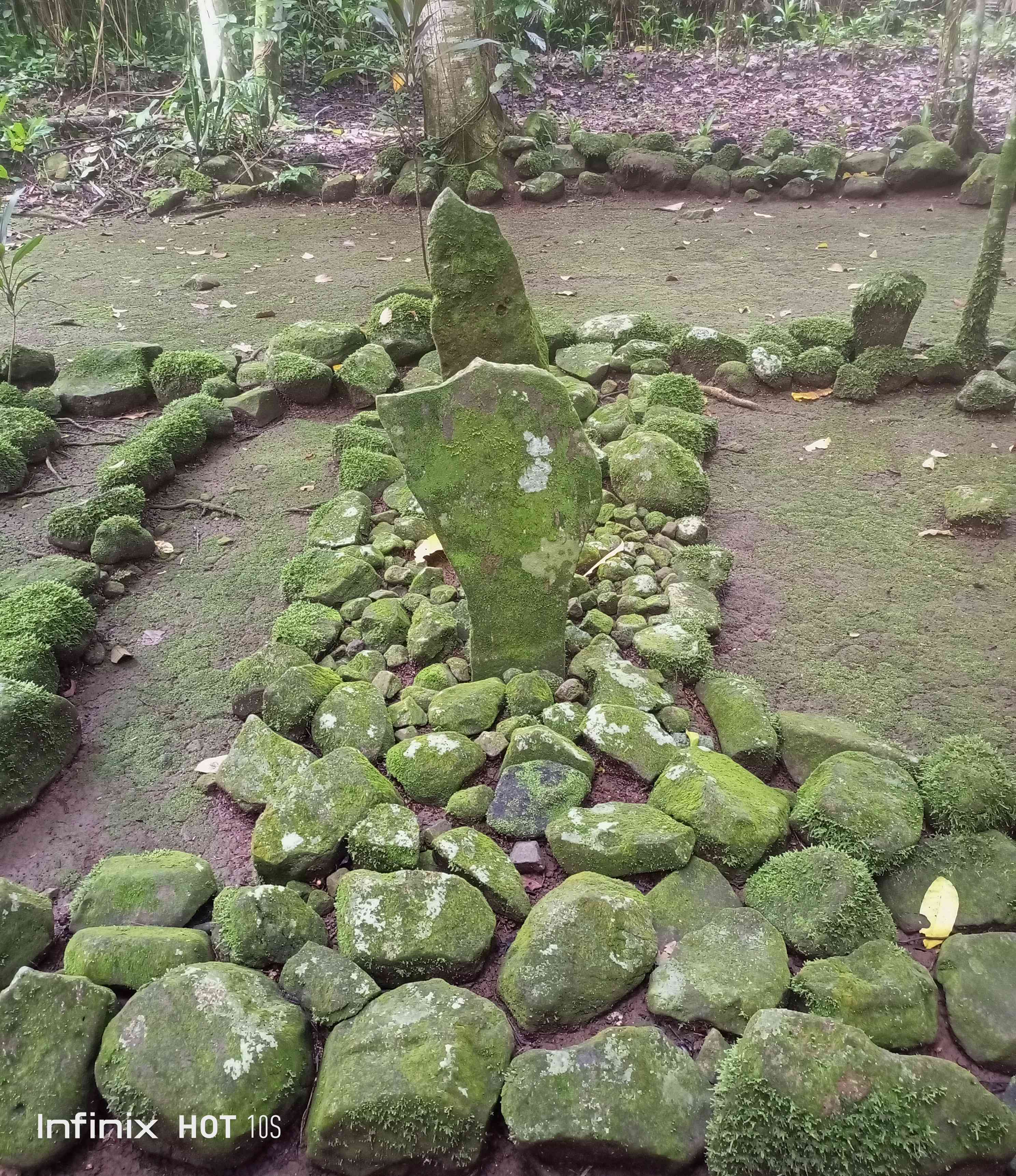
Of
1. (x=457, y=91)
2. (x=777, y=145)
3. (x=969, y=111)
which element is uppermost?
(x=457, y=91)

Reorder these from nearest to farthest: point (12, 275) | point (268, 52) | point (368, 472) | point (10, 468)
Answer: point (368, 472)
point (10, 468)
point (12, 275)
point (268, 52)

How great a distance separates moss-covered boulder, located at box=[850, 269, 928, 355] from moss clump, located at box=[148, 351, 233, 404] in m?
3.39

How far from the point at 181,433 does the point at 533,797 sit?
2.81 metres

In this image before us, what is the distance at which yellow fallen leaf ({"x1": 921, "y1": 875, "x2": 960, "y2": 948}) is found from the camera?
6.12ft

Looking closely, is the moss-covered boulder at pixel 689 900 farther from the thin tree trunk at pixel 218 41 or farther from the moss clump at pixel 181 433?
the thin tree trunk at pixel 218 41

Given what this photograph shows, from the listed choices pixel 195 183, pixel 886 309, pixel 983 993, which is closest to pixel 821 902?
pixel 983 993

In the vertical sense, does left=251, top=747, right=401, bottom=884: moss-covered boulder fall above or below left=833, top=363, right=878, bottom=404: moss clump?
below

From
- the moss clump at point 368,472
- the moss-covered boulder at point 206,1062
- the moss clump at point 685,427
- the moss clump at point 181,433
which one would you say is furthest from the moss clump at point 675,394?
the moss-covered boulder at point 206,1062

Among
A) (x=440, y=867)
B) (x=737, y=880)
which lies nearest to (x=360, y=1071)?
(x=440, y=867)

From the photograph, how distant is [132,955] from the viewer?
5.98 ft

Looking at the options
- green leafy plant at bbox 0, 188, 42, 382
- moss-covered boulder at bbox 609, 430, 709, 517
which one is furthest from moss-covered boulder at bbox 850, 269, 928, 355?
green leafy plant at bbox 0, 188, 42, 382

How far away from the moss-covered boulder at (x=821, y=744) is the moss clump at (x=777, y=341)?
2625 mm

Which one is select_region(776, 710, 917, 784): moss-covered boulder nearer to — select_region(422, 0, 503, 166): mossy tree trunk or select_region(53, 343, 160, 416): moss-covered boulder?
select_region(53, 343, 160, 416): moss-covered boulder

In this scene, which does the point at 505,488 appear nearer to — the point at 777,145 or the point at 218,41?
the point at 777,145
